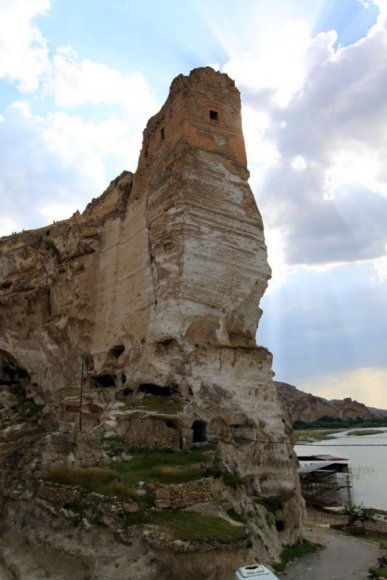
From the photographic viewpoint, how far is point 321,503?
36719 millimetres

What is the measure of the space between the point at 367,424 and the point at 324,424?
12344 millimetres

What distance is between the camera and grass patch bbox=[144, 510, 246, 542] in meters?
12.2

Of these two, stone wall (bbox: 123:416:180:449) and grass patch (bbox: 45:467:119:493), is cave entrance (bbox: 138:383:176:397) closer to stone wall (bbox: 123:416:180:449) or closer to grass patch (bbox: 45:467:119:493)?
stone wall (bbox: 123:416:180:449)

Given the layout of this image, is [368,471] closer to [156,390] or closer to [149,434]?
[156,390]

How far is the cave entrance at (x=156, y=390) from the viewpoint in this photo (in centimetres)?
1991

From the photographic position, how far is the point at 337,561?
18.5m

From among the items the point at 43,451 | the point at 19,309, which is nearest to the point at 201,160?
the point at 43,451

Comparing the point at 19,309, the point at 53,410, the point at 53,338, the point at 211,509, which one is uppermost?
the point at 19,309

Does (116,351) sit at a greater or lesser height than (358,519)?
greater

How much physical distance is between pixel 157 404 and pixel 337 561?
8.20 m

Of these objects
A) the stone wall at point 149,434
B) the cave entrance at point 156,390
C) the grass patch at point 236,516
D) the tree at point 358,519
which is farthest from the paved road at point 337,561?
the cave entrance at point 156,390

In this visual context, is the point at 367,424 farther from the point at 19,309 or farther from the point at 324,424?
the point at 19,309

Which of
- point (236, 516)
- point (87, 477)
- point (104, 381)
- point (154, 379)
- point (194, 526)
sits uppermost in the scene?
point (104, 381)

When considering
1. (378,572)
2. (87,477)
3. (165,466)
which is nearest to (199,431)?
(165,466)
